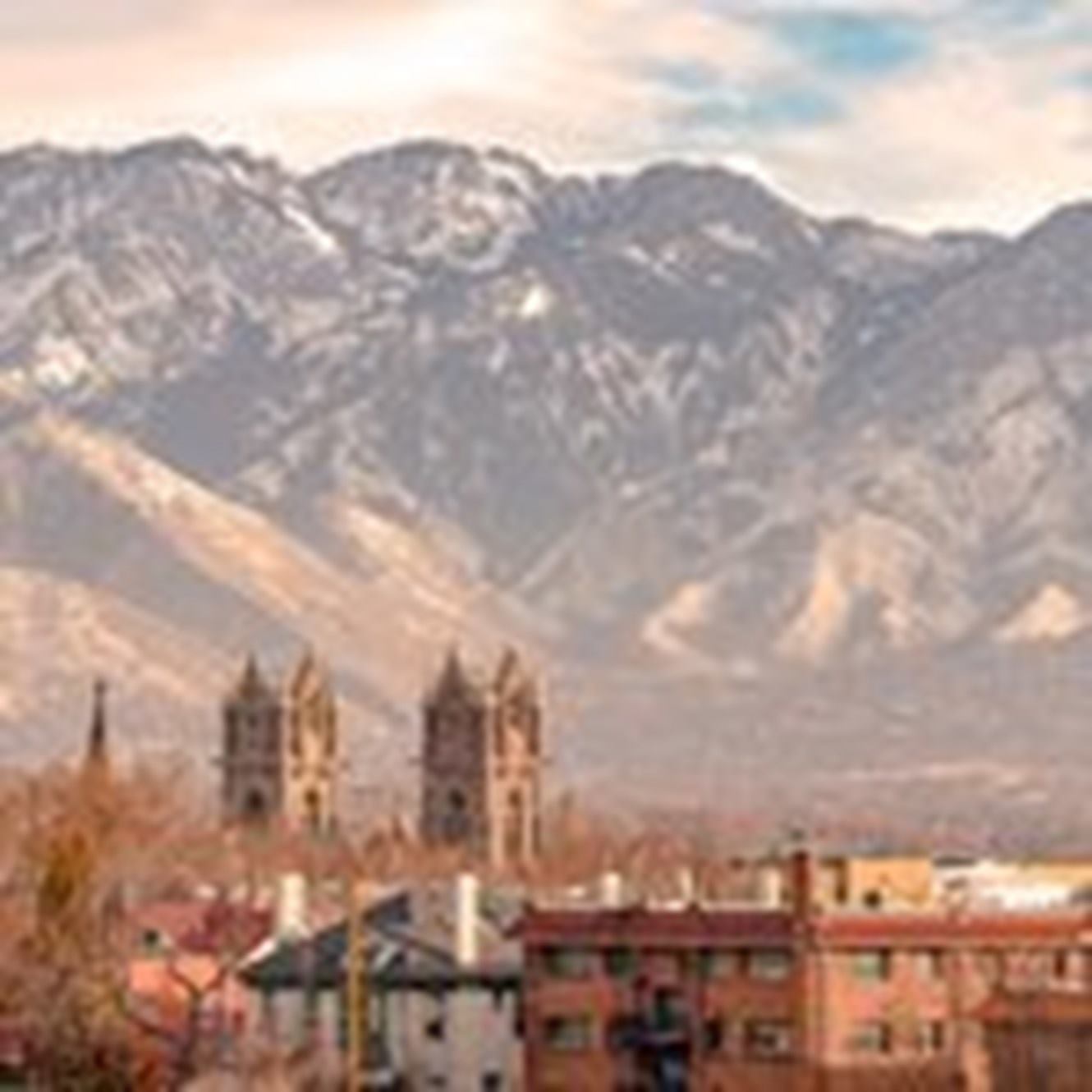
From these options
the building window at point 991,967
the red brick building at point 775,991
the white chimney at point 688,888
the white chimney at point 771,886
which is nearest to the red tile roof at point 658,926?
the red brick building at point 775,991

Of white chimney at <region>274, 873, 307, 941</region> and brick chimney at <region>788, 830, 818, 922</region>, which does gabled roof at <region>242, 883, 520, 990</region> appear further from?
brick chimney at <region>788, 830, 818, 922</region>

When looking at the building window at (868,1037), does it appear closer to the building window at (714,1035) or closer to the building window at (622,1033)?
the building window at (714,1035)

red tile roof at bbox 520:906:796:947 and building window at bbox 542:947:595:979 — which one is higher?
red tile roof at bbox 520:906:796:947

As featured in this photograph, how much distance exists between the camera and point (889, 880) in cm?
11975

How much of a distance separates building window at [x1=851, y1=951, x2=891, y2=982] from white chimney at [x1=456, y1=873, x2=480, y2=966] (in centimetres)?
1419

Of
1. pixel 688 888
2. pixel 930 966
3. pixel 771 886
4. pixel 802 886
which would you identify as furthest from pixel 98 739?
pixel 802 886

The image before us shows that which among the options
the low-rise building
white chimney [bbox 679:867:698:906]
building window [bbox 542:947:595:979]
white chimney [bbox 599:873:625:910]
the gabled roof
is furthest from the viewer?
white chimney [bbox 679:867:698:906]

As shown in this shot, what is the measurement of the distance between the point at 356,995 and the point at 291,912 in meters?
28.5

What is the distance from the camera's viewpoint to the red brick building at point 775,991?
329ft

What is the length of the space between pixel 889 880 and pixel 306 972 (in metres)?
17.1

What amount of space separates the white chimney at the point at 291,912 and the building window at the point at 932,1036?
75.8ft

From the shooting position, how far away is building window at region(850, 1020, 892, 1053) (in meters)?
101

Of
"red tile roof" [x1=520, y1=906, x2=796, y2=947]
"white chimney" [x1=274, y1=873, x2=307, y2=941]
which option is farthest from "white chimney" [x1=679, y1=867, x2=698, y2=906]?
"white chimney" [x1=274, y1=873, x2=307, y2=941]

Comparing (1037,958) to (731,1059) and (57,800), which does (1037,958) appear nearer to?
(731,1059)
